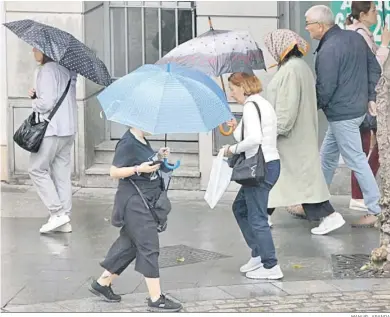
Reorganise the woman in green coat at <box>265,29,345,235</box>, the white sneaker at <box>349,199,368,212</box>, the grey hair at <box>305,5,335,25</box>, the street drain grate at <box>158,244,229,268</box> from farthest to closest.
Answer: the white sneaker at <box>349,199,368,212</box>, the grey hair at <box>305,5,335,25</box>, the woman in green coat at <box>265,29,345,235</box>, the street drain grate at <box>158,244,229,268</box>

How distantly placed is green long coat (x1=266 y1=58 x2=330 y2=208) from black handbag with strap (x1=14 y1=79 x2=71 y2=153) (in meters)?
1.79

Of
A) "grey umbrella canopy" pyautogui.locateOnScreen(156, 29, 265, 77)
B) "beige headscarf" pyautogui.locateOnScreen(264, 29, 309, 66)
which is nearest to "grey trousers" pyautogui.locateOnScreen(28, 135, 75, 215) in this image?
"grey umbrella canopy" pyautogui.locateOnScreen(156, 29, 265, 77)

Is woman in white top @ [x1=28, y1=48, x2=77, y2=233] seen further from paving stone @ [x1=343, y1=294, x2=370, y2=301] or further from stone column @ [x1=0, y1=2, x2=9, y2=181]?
paving stone @ [x1=343, y1=294, x2=370, y2=301]

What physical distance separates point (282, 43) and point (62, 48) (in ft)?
5.84

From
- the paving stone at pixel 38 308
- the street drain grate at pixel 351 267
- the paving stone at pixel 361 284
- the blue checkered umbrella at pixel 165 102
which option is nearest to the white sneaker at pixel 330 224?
the street drain grate at pixel 351 267

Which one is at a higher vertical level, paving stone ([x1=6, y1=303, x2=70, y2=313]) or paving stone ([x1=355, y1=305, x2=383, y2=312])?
paving stone ([x1=6, y1=303, x2=70, y2=313])

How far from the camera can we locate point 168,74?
6.81m

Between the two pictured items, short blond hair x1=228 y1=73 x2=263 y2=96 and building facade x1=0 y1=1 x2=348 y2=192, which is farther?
building facade x1=0 y1=1 x2=348 y2=192

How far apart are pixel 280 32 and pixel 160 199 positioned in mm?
2265

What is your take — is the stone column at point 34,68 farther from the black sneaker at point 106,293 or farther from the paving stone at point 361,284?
the paving stone at point 361,284

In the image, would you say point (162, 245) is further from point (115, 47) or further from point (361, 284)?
point (115, 47)

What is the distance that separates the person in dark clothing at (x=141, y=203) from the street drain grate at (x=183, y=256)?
108 cm

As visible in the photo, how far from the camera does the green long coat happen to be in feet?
28.0

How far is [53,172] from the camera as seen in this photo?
898 cm
